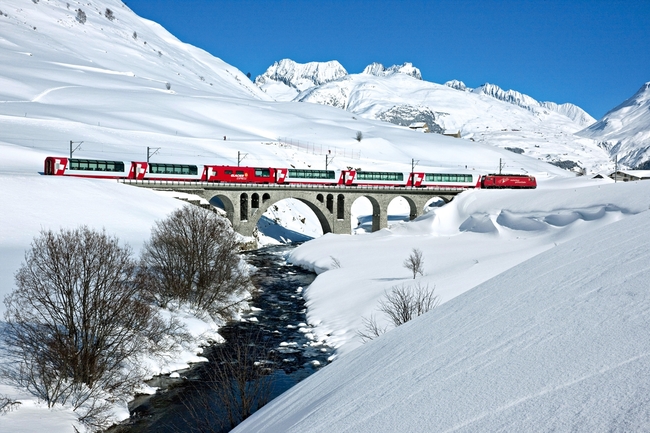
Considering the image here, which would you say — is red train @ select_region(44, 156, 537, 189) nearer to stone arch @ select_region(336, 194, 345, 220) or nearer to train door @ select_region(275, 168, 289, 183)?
train door @ select_region(275, 168, 289, 183)

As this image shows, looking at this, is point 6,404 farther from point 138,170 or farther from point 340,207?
point 340,207

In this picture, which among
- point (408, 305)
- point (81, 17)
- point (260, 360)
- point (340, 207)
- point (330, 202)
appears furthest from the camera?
point (81, 17)

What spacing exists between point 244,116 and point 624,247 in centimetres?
14868

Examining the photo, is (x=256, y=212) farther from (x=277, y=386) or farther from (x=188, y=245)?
(x=277, y=386)

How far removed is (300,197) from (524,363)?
69815 millimetres

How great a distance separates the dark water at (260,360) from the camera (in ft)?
62.2

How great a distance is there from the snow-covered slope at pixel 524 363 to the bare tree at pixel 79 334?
12827 mm

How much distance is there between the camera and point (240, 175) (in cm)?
6875

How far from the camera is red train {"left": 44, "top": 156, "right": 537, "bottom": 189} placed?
5847 cm

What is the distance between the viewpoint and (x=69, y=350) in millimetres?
19812

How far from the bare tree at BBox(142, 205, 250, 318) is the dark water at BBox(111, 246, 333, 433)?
2.36 meters

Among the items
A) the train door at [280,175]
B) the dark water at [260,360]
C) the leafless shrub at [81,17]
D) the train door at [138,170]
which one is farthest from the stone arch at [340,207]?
the leafless shrub at [81,17]

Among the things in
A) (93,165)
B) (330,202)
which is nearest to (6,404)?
(93,165)

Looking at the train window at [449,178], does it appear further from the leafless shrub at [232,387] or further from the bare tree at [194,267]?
the leafless shrub at [232,387]
